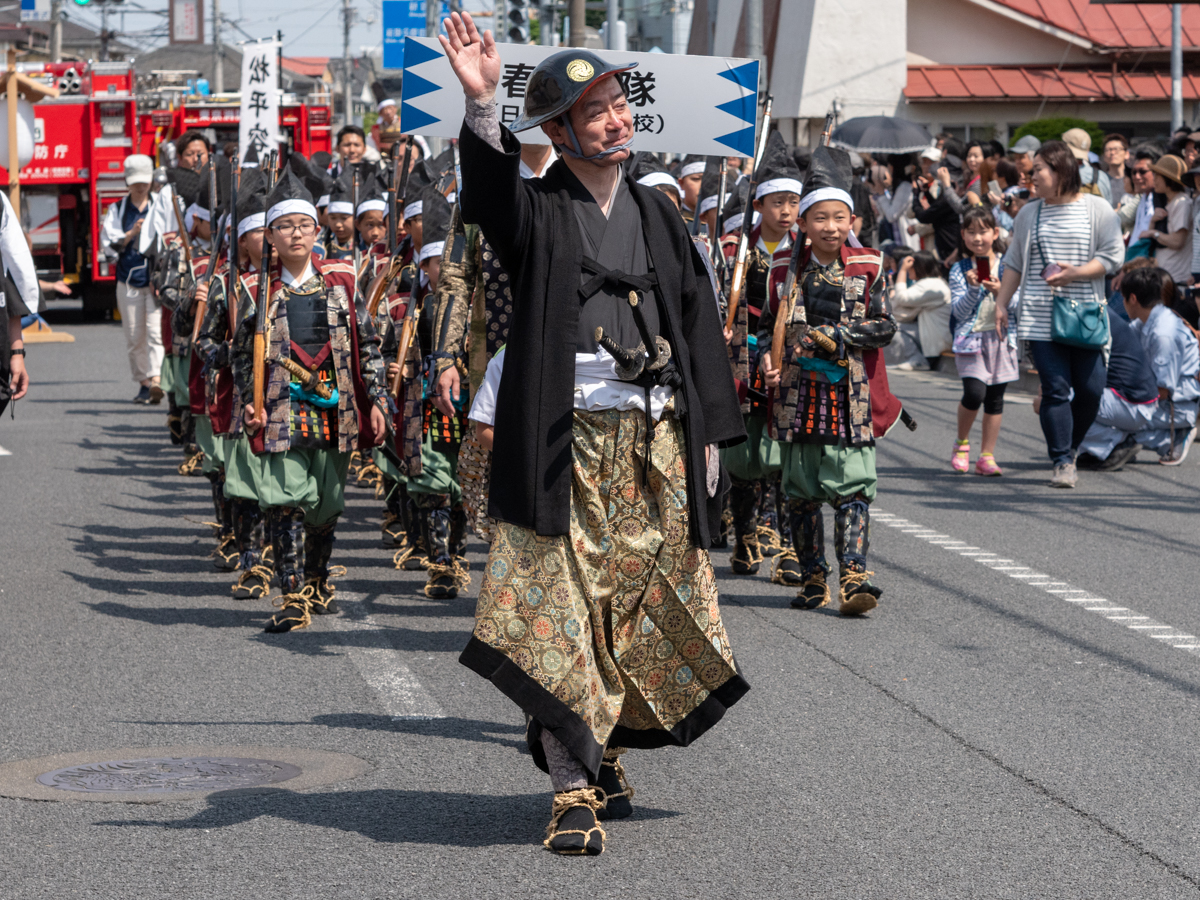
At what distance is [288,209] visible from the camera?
7.42 m

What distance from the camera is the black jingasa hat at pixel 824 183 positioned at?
743 centimetres

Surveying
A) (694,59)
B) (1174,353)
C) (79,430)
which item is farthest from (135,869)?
(79,430)

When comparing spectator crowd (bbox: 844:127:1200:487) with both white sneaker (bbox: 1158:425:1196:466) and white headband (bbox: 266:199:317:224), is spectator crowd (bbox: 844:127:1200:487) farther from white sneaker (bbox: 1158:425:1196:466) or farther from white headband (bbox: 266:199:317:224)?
white headband (bbox: 266:199:317:224)

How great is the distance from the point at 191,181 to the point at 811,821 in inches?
312

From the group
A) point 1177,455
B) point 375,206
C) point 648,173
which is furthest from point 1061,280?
point 375,206

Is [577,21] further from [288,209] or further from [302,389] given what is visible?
[302,389]

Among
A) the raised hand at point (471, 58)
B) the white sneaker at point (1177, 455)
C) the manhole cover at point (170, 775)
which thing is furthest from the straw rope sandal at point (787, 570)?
the white sneaker at point (1177, 455)

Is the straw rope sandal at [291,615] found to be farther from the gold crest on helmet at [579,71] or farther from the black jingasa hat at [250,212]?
the gold crest on helmet at [579,71]

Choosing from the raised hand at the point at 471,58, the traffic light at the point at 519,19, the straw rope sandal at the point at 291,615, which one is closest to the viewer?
the raised hand at the point at 471,58

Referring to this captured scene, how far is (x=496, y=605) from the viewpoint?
4.48 metres

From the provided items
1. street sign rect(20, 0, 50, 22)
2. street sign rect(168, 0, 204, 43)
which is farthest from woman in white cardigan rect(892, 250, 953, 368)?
street sign rect(168, 0, 204, 43)

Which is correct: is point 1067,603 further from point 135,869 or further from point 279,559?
point 135,869

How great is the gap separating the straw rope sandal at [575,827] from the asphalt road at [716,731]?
48 millimetres

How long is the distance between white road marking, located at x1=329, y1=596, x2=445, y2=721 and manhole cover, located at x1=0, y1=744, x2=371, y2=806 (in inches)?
23.4
